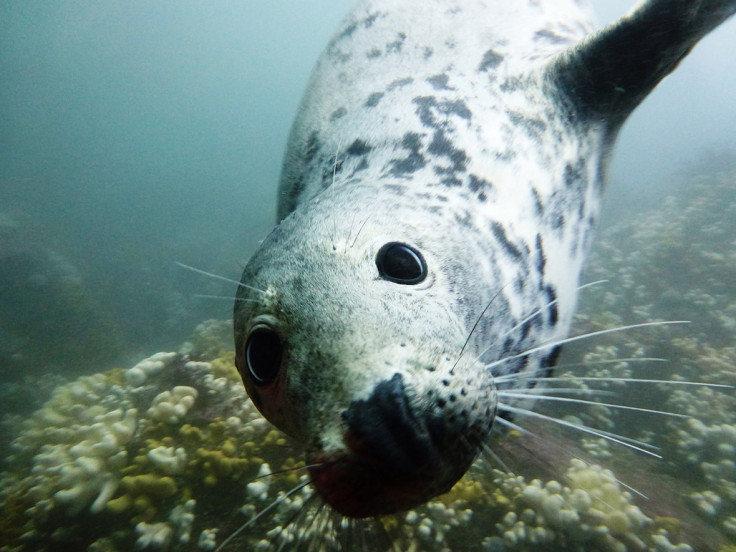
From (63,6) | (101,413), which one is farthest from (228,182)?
(101,413)

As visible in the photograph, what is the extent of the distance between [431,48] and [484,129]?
71cm

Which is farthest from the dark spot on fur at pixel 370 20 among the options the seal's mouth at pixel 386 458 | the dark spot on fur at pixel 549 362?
the seal's mouth at pixel 386 458

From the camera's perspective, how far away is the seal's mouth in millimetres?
808

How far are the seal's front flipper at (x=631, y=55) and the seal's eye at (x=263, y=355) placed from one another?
1822 mm

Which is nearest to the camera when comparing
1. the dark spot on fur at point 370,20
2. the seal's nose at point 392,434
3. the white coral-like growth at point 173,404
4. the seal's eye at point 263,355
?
the seal's nose at point 392,434

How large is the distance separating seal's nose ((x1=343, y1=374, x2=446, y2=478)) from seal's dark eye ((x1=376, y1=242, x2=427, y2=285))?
43cm

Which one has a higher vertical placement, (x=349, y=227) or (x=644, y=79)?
(x=644, y=79)

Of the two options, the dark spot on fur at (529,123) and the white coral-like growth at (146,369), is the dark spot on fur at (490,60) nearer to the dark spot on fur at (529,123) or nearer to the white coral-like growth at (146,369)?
the dark spot on fur at (529,123)

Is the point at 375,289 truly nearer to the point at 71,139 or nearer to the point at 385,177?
the point at 385,177

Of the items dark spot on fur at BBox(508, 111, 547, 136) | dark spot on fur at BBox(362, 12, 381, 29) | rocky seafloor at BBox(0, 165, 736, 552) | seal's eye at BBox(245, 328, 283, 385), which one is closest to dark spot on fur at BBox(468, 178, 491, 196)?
dark spot on fur at BBox(508, 111, 547, 136)

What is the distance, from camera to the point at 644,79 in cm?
205

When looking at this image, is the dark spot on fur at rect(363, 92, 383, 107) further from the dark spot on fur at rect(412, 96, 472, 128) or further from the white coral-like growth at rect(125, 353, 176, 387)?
the white coral-like growth at rect(125, 353, 176, 387)

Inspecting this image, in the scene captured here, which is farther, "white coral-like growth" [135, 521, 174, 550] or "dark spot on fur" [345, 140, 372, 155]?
"white coral-like growth" [135, 521, 174, 550]

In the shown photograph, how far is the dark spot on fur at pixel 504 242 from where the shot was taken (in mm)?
1562
